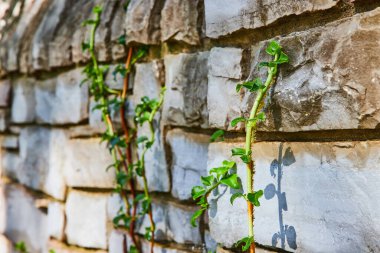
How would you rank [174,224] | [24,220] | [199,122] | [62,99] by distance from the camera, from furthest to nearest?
[24,220] → [62,99] → [174,224] → [199,122]

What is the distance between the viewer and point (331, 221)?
1.17 metres

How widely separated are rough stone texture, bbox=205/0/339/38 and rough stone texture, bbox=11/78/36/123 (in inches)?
57.3

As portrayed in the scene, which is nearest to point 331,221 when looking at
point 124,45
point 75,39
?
point 124,45

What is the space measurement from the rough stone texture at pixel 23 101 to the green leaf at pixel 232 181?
1539 millimetres

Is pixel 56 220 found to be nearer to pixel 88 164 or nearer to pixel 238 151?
pixel 88 164

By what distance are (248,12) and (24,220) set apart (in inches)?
73.3

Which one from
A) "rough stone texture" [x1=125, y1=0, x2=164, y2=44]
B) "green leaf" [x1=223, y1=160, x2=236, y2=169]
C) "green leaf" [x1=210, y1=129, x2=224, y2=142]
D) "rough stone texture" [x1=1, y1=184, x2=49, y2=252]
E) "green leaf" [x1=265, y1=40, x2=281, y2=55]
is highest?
"rough stone texture" [x1=125, y1=0, x2=164, y2=44]

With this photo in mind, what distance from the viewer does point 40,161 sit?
2652 millimetres

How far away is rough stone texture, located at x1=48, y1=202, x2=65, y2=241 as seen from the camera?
2.44m

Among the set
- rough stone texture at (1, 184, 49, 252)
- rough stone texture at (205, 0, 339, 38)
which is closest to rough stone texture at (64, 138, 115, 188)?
rough stone texture at (1, 184, 49, 252)

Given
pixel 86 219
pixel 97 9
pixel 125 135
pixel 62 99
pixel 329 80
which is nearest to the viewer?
pixel 329 80

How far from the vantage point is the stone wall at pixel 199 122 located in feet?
3.69

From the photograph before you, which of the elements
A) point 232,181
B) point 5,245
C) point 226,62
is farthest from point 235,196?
point 5,245

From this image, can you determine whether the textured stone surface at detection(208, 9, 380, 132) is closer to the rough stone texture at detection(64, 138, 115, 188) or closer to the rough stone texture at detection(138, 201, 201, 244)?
the rough stone texture at detection(138, 201, 201, 244)
